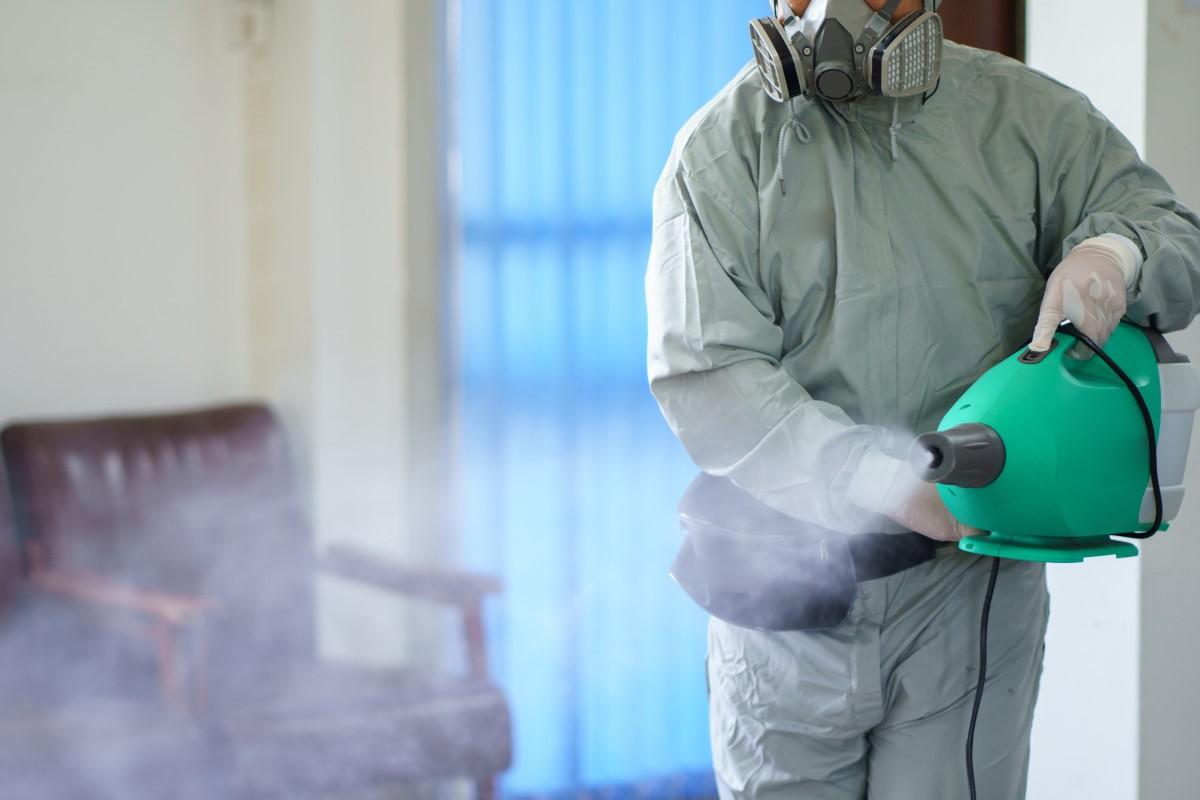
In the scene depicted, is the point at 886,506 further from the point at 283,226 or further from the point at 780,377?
the point at 283,226

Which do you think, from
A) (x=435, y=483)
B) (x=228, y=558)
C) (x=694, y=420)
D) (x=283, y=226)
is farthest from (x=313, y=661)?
(x=694, y=420)

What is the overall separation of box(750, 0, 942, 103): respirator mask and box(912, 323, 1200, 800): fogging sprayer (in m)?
0.30

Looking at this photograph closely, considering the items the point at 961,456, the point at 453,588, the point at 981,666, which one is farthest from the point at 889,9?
the point at 453,588

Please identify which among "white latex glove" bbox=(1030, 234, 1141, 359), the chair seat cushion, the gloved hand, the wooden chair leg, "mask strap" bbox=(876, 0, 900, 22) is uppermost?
"mask strap" bbox=(876, 0, 900, 22)

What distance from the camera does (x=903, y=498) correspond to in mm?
1153

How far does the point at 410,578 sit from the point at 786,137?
1.55 m

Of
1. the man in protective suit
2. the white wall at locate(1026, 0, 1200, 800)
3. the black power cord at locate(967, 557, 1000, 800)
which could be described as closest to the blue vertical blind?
the white wall at locate(1026, 0, 1200, 800)

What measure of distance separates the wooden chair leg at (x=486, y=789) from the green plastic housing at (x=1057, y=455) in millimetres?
1525

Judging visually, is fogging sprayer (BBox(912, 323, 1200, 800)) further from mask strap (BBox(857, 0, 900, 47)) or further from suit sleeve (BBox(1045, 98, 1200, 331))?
mask strap (BBox(857, 0, 900, 47))

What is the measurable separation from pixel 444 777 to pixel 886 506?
144 centimetres

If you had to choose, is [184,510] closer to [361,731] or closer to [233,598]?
[233,598]

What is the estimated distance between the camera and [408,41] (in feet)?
8.89

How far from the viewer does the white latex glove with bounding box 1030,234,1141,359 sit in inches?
43.9

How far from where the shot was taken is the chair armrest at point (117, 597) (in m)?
2.16
